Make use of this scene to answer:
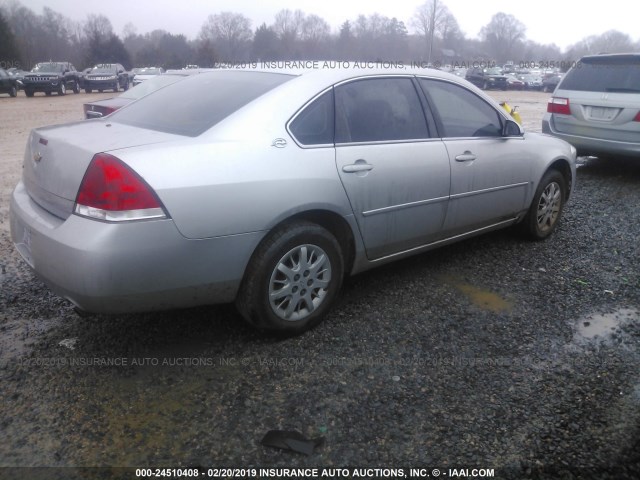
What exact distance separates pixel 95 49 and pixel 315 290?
57.3m

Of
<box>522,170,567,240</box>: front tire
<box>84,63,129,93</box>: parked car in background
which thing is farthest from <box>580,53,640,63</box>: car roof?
<box>84,63,129,93</box>: parked car in background

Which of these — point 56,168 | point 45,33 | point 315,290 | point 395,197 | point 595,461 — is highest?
point 45,33

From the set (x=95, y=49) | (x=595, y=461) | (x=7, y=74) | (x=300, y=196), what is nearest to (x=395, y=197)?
(x=300, y=196)

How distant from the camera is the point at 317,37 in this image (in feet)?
205

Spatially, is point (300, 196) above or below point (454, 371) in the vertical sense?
above

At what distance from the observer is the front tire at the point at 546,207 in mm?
4766

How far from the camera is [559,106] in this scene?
7.84m

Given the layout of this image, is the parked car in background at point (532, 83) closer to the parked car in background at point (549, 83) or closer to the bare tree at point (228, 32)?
the parked car in background at point (549, 83)

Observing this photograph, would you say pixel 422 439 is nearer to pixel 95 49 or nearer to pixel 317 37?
pixel 95 49

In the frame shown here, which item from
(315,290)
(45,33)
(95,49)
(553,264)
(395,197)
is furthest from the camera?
(45,33)

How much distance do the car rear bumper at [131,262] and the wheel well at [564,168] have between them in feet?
10.9

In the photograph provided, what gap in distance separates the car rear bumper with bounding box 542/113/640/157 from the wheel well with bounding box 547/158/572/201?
2636mm

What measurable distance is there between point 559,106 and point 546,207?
366 cm

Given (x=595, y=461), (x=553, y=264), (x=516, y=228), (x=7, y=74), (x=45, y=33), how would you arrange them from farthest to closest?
(x=45, y=33) < (x=7, y=74) < (x=516, y=228) < (x=553, y=264) < (x=595, y=461)
